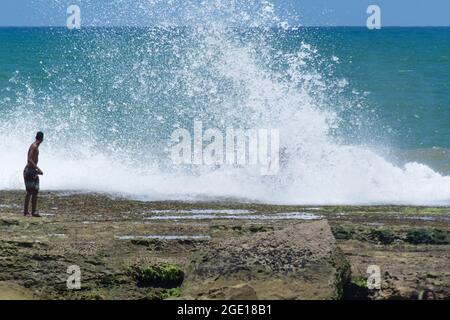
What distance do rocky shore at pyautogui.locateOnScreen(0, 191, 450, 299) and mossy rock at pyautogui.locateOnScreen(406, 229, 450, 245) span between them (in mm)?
15

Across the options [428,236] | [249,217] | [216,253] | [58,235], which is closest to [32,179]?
[58,235]

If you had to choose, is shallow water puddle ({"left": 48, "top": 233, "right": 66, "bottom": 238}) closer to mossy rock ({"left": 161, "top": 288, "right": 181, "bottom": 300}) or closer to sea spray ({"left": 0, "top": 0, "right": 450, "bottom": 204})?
mossy rock ({"left": 161, "top": 288, "right": 181, "bottom": 300})

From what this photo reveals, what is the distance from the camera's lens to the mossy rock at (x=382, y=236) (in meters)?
14.2

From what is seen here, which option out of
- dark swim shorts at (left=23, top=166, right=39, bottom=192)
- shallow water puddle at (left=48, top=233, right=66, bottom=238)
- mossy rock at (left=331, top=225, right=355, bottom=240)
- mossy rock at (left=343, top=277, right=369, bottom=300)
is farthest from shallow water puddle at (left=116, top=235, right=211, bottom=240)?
mossy rock at (left=343, top=277, right=369, bottom=300)

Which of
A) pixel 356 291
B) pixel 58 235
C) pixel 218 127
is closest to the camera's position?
pixel 356 291

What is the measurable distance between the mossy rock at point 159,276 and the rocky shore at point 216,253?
0.01 m

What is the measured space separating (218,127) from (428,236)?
40.5 feet

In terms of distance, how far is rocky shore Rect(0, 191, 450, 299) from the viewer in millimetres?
10242

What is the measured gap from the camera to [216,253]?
1062 centimetres

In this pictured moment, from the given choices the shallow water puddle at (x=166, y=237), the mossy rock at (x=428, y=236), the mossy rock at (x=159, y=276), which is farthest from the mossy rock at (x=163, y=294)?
Result: the mossy rock at (x=428, y=236)

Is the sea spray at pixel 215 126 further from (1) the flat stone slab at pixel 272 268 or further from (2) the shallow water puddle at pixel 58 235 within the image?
(1) the flat stone slab at pixel 272 268

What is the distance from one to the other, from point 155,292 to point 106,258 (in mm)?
1188

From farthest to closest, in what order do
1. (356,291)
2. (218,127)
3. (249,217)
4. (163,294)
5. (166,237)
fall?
(218,127) < (249,217) < (166,237) < (163,294) < (356,291)

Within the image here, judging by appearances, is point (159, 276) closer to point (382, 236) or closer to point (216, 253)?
point (216, 253)
